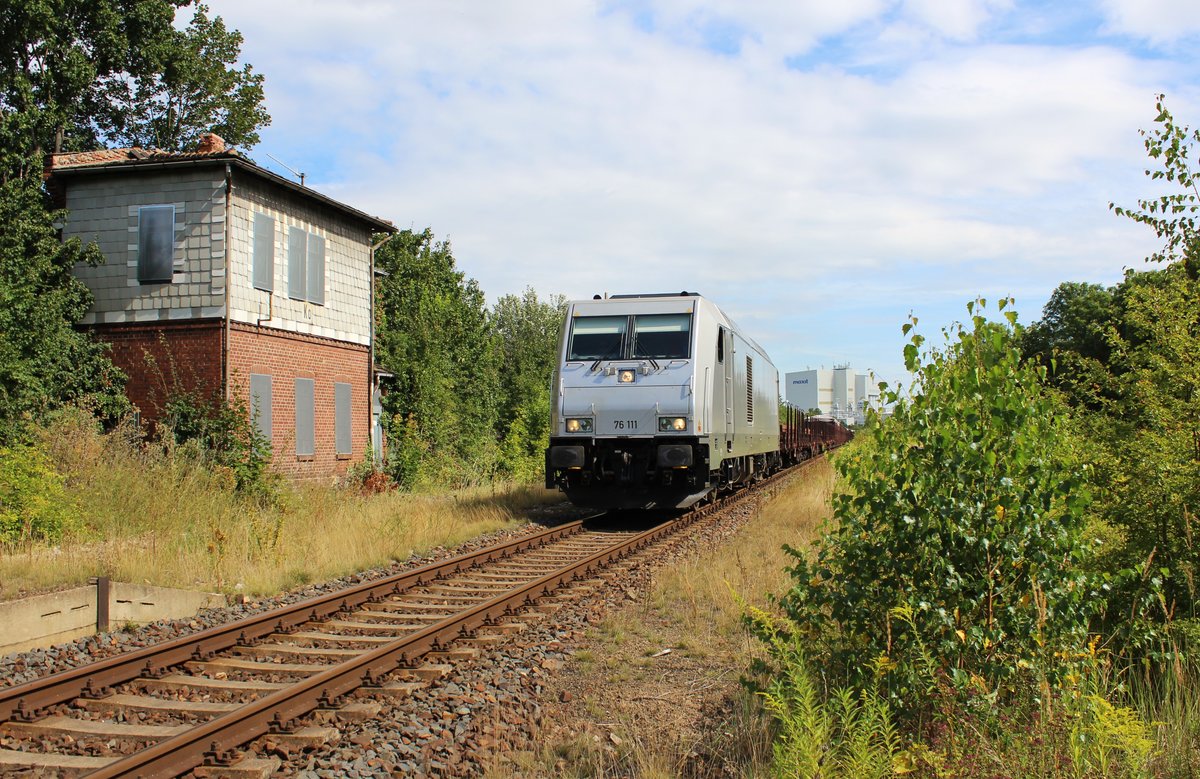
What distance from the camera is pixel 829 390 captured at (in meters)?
122

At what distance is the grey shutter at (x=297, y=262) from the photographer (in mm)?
18875

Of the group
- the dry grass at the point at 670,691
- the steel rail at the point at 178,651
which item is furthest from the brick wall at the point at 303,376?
the dry grass at the point at 670,691

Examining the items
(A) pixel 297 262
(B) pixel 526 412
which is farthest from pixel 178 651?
(B) pixel 526 412

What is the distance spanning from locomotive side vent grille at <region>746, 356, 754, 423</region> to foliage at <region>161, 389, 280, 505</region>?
9113 millimetres

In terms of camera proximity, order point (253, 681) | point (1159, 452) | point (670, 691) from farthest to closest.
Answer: point (253, 681)
point (670, 691)
point (1159, 452)

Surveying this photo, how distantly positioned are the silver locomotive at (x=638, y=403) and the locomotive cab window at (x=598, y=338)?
0.02 m

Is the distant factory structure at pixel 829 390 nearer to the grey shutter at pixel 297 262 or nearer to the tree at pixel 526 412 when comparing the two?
the tree at pixel 526 412

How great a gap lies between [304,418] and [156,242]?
4.26 metres

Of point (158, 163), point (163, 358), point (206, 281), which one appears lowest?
point (163, 358)

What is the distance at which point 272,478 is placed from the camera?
1622 centimetres

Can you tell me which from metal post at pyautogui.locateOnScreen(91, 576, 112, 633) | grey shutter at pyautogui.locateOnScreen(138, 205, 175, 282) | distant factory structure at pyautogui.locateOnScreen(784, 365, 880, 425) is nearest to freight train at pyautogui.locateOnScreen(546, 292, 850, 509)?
metal post at pyautogui.locateOnScreen(91, 576, 112, 633)

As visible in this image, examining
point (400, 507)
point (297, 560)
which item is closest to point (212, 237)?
point (400, 507)

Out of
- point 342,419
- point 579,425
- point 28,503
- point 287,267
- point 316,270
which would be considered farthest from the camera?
point 342,419

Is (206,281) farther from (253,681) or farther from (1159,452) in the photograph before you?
(1159,452)
